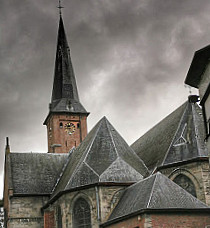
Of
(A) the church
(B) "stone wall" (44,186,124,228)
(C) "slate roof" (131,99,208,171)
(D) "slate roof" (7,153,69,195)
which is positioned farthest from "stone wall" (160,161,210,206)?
(D) "slate roof" (7,153,69,195)

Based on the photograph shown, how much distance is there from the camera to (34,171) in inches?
1305

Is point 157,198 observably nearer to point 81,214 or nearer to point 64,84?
point 81,214

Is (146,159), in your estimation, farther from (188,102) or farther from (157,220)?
(157,220)

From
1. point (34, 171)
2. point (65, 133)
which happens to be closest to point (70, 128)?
point (65, 133)

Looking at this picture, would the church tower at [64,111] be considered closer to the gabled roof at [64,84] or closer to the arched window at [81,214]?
the gabled roof at [64,84]

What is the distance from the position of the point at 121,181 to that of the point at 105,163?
156cm

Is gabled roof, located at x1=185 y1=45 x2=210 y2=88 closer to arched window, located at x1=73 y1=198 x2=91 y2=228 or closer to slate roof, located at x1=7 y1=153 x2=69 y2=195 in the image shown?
arched window, located at x1=73 y1=198 x2=91 y2=228

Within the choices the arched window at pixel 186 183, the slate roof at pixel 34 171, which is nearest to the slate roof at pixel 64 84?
the slate roof at pixel 34 171

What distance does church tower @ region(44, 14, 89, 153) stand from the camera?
158 feet

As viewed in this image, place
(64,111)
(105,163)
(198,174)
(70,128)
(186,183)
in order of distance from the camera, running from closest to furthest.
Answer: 1. (198,174)
2. (186,183)
3. (105,163)
4. (70,128)
5. (64,111)

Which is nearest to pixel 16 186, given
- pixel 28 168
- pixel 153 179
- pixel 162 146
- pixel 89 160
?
pixel 28 168

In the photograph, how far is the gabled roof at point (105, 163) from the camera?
995 inches

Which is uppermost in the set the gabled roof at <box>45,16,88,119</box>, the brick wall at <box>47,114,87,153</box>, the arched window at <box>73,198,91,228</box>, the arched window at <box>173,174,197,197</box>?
the gabled roof at <box>45,16,88,119</box>

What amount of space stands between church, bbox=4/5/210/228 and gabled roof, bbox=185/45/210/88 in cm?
648
